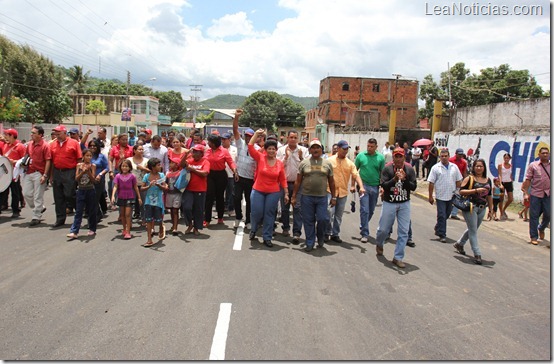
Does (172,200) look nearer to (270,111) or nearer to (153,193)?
(153,193)

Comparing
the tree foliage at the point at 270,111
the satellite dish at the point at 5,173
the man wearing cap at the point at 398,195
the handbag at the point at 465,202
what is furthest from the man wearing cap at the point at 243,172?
the tree foliage at the point at 270,111

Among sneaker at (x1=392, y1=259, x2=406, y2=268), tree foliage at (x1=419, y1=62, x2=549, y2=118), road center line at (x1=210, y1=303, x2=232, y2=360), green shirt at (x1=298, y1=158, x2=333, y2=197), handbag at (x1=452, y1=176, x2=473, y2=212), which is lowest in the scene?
road center line at (x1=210, y1=303, x2=232, y2=360)

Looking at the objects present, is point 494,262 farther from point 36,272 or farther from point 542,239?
point 36,272

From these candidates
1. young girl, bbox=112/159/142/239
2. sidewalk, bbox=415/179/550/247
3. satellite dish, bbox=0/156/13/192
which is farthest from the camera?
sidewalk, bbox=415/179/550/247

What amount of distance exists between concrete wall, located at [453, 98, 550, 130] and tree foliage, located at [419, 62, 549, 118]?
15706 millimetres

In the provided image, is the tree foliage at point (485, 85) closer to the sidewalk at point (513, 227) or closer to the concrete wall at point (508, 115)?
the concrete wall at point (508, 115)

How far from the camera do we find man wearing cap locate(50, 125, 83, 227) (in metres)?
8.00

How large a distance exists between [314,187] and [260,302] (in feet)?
8.88

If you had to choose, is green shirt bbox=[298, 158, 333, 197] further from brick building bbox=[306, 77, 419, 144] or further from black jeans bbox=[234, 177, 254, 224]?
brick building bbox=[306, 77, 419, 144]

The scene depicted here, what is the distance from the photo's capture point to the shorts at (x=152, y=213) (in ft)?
23.2

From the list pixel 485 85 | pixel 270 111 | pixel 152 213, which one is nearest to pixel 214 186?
pixel 152 213

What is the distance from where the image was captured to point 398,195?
256 inches

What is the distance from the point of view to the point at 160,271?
18.5 ft

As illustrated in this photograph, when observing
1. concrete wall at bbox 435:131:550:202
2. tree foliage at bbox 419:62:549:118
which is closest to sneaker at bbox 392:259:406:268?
concrete wall at bbox 435:131:550:202
